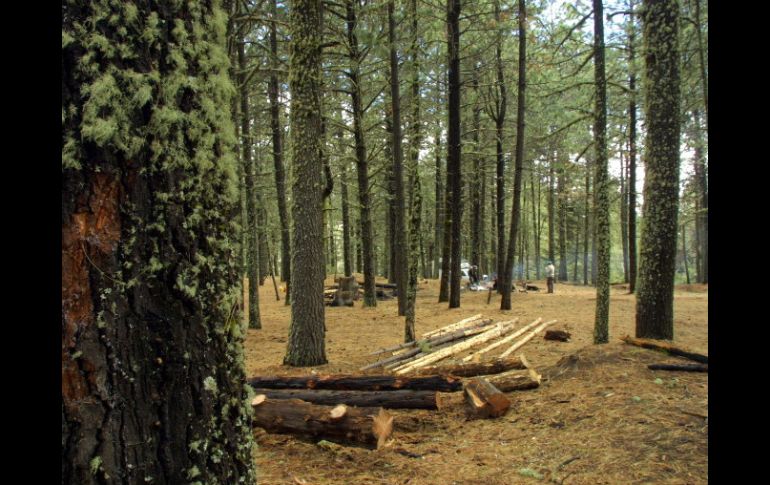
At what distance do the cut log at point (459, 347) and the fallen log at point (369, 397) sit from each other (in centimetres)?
173

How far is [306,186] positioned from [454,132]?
8.00 m

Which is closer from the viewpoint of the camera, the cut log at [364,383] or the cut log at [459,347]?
the cut log at [364,383]

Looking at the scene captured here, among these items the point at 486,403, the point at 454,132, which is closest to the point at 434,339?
the point at 486,403

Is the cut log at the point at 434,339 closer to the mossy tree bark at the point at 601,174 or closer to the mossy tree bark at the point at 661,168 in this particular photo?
the mossy tree bark at the point at 601,174

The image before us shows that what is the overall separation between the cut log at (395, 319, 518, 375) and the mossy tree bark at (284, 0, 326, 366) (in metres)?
1.81

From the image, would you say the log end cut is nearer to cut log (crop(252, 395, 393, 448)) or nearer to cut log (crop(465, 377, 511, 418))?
cut log (crop(252, 395, 393, 448))

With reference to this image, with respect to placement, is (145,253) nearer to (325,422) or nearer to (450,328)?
(325,422)

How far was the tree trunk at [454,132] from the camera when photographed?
13.0 metres

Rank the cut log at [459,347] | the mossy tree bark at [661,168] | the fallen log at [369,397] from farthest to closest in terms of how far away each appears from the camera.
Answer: the cut log at [459,347] < the mossy tree bark at [661,168] < the fallen log at [369,397]

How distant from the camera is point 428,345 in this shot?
9344mm

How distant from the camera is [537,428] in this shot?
16.4ft

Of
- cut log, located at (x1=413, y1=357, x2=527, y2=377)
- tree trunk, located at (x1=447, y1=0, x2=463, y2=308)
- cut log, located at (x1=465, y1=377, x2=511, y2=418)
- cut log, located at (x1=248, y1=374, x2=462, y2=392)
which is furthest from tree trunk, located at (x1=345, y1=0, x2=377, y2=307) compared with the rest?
cut log, located at (x1=465, y1=377, x2=511, y2=418)

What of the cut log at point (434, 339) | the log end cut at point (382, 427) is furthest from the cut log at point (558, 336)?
the log end cut at point (382, 427)
